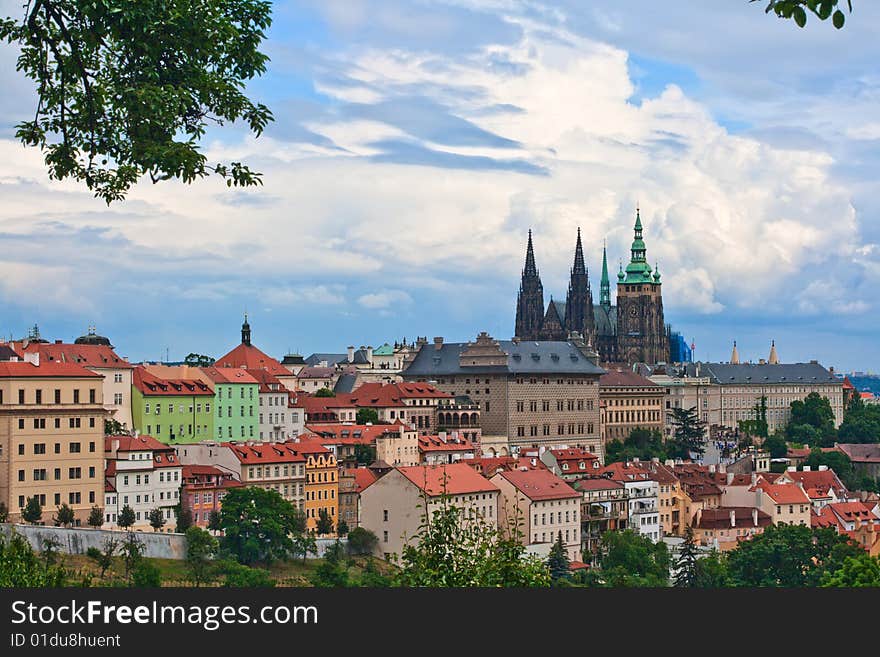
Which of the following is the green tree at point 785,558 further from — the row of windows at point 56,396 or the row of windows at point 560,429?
the row of windows at point 560,429

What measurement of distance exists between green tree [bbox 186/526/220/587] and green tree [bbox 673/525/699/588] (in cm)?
2175

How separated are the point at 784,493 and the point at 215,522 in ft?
134

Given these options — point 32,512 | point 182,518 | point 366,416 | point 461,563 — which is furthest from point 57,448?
point 461,563

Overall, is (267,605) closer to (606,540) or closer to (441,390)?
(606,540)

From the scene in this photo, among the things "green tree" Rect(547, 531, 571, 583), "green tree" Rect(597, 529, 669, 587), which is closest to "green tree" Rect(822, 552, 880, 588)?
"green tree" Rect(547, 531, 571, 583)

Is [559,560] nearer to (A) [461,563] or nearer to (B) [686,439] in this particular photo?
(A) [461,563]

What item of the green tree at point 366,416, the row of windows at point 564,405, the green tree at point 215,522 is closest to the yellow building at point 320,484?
the green tree at point 215,522

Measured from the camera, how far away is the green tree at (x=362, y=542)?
79750 mm

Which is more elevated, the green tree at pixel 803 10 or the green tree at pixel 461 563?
the green tree at pixel 803 10

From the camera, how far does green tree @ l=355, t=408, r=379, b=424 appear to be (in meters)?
115

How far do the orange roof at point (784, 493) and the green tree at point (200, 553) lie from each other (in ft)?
135

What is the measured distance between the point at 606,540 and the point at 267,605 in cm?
7708

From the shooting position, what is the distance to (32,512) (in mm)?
69562

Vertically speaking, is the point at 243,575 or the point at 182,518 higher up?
the point at 182,518
